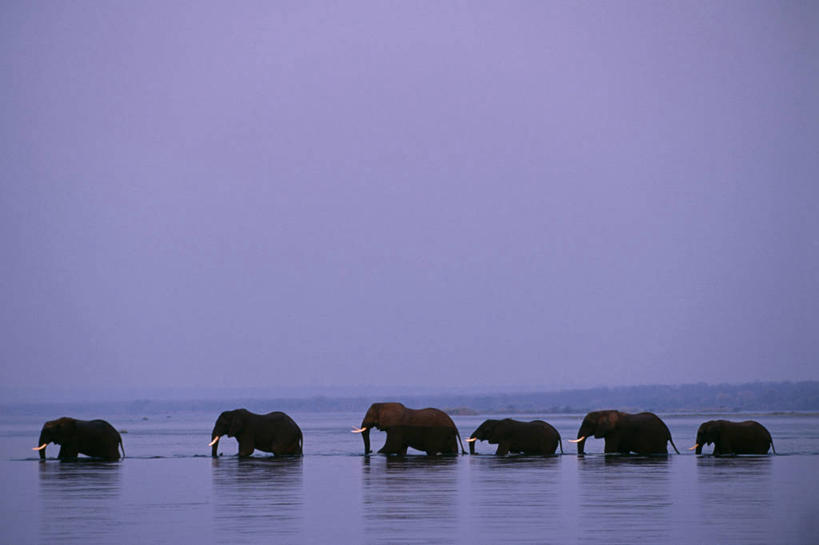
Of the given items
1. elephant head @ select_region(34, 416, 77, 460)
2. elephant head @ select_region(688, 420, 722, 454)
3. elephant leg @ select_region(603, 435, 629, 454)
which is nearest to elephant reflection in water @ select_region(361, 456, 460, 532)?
elephant leg @ select_region(603, 435, 629, 454)

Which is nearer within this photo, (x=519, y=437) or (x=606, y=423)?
(x=606, y=423)

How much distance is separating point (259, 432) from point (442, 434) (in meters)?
5.57

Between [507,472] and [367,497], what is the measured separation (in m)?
8.06

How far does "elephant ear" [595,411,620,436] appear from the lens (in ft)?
124

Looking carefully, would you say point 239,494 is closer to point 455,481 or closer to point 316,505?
point 316,505

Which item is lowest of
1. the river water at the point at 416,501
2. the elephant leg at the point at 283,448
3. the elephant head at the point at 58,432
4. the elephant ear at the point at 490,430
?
the river water at the point at 416,501

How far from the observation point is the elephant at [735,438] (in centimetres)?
3750

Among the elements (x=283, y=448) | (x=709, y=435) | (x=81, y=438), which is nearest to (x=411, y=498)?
(x=283, y=448)

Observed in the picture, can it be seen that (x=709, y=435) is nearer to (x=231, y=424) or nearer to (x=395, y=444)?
(x=395, y=444)

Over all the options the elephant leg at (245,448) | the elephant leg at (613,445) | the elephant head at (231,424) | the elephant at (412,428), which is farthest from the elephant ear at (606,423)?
the elephant head at (231,424)

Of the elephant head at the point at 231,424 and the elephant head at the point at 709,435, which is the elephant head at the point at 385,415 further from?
the elephant head at the point at 709,435

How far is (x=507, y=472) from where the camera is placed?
3030 centimetres

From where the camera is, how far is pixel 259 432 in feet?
123

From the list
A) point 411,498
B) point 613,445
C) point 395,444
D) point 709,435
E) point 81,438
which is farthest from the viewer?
point 395,444
